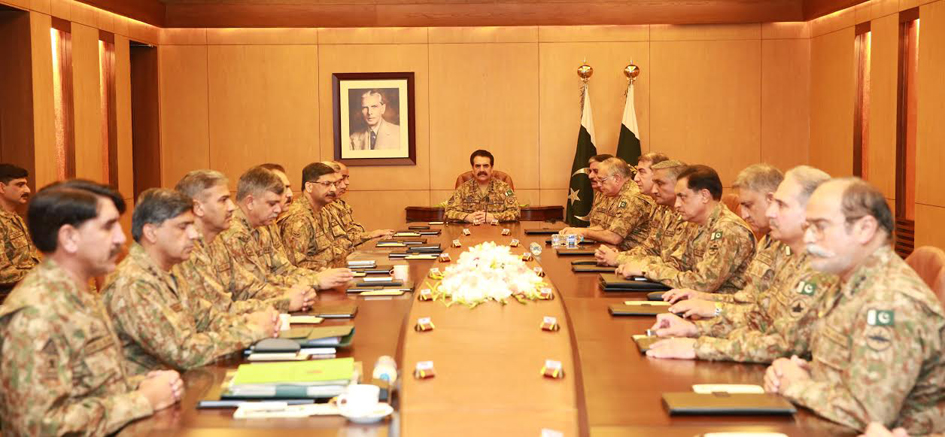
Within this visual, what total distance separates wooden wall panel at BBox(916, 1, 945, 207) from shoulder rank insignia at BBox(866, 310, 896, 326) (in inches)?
240

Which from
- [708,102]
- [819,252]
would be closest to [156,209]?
[819,252]

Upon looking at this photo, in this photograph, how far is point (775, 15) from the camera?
1049 cm

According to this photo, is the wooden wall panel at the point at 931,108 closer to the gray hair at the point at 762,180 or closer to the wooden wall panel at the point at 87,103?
the gray hair at the point at 762,180

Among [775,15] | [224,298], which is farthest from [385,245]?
[775,15]

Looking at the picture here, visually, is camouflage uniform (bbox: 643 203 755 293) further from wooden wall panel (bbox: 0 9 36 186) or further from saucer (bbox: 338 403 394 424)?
wooden wall panel (bbox: 0 9 36 186)

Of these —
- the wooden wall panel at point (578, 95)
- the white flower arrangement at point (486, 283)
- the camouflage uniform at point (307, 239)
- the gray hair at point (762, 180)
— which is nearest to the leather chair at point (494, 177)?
the wooden wall panel at point (578, 95)

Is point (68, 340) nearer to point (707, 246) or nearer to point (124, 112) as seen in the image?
point (707, 246)

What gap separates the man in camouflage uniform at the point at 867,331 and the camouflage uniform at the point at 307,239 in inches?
158

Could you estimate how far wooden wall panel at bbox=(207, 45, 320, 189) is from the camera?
10672mm

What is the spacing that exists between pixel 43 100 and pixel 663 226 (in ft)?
17.7

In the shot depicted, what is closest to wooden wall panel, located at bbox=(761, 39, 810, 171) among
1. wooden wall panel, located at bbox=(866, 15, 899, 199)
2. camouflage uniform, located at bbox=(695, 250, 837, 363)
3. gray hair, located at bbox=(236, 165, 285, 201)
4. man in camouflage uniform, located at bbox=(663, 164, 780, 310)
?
wooden wall panel, located at bbox=(866, 15, 899, 199)

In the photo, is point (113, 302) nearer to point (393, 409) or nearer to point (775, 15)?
point (393, 409)

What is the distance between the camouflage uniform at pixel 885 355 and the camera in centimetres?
233

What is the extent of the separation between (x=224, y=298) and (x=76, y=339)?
62.3 inches
